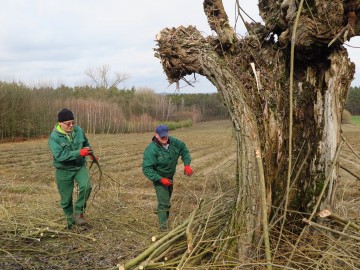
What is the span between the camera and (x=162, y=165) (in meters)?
6.21

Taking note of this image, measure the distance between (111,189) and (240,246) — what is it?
3.91 meters

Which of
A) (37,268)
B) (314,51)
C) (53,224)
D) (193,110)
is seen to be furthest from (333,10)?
(193,110)

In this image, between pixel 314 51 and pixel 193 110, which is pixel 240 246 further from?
pixel 193 110

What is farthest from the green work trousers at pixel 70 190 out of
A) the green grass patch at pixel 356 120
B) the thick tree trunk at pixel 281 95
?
the green grass patch at pixel 356 120

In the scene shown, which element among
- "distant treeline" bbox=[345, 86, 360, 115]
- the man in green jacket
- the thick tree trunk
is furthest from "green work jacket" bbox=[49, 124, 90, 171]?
"distant treeline" bbox=[345, 86, 360, 115]

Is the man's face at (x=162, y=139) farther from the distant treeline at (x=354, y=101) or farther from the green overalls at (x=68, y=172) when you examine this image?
the distant treeline at (x=354, y=101)

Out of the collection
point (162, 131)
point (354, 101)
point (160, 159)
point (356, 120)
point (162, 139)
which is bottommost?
point (356, 120)

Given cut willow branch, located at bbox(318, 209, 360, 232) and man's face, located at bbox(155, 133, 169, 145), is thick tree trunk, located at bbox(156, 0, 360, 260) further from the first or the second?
man's face, located at bbox(155, 133, 169, 145)

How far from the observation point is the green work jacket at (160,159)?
238 inches

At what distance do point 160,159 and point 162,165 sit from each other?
0.12m

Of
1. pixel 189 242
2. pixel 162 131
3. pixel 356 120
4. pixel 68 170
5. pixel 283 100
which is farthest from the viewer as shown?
pixel 356 120

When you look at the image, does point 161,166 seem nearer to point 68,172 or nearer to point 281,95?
point 68,172

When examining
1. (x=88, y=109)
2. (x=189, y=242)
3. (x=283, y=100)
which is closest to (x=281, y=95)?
(x=283, y=100)

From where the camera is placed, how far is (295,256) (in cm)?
385
